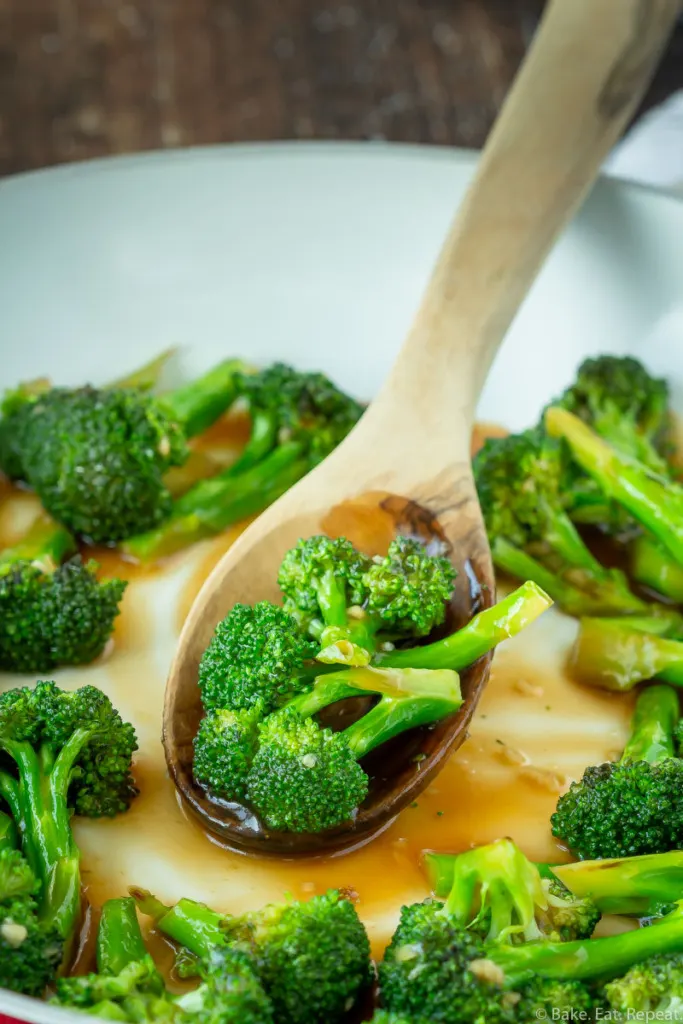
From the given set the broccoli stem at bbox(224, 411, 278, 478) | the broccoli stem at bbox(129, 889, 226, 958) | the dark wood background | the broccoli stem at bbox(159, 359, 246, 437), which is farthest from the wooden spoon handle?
the dark wood background

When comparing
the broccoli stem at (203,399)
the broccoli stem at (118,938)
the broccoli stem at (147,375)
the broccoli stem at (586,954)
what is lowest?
the broccoli stem at (118,938)

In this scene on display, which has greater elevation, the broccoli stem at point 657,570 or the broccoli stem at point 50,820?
the broccoli stem at point 657,570

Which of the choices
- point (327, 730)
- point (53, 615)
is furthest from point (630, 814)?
point (53, 615)

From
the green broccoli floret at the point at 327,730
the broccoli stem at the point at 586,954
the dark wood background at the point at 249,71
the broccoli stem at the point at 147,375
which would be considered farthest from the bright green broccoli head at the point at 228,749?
the dark wood background at the point at 249,71

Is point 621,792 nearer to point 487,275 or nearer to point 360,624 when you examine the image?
point 360,624

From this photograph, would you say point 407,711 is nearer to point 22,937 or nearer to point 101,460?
point 22,937

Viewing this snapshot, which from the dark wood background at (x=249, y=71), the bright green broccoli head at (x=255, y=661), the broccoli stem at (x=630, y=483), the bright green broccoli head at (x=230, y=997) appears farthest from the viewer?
the dark wood background at (x=249, y=71)

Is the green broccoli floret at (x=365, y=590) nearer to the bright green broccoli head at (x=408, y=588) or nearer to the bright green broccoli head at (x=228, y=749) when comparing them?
the bright green broccoli head at (x=408, y=588)

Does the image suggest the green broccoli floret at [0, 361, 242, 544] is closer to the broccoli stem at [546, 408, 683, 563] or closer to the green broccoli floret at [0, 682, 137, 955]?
the green broccoli floret at [0, 682, 137, 955]
